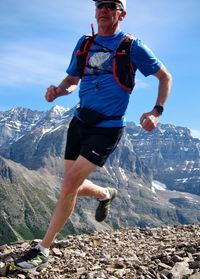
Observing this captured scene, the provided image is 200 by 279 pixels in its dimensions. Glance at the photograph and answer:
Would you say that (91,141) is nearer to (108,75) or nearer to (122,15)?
(108,75)

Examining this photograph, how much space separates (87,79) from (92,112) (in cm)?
67

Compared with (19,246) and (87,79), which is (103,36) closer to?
(87,79)

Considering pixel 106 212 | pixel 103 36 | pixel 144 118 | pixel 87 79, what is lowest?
pixel 106 212

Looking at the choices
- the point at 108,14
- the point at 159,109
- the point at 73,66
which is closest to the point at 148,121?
the point at 159,109

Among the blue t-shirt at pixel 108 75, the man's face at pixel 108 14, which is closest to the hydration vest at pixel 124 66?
the blue t-shirt at pixel 108 75

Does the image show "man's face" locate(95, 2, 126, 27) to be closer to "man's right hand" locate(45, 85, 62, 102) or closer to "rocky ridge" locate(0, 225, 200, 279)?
"man's right hand" locate(45, 85, 62, 102)

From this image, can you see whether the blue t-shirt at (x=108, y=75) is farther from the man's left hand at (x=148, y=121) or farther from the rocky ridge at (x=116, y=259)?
the rocky ridge at (x=116, y=259)

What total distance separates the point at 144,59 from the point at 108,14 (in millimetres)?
1109

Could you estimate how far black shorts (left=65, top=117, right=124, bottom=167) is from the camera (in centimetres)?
835

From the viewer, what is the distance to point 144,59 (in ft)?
27.0

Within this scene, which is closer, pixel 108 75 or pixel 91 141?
pixel 108 75

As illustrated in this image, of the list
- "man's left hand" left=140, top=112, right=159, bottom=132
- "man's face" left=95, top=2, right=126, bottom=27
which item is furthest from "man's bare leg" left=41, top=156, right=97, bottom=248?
"man's face" left=95, top=2, right=126, bottom=27

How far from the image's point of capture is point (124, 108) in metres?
8.59

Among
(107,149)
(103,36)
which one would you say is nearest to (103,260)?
(107,149)
